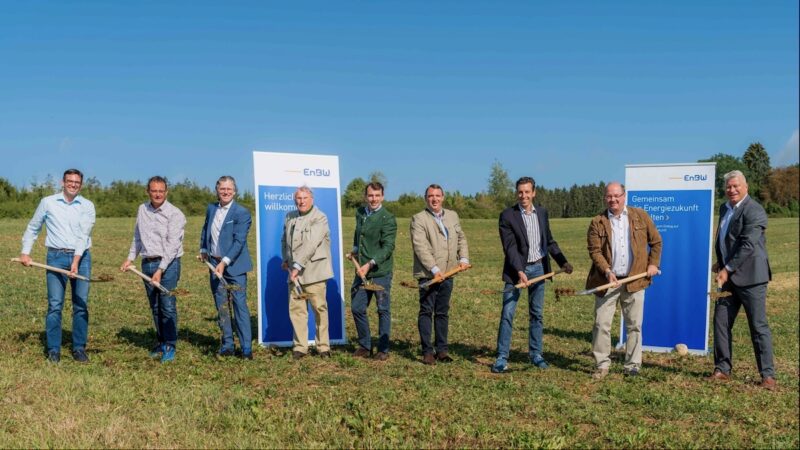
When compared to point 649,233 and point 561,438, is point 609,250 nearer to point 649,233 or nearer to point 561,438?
point 649,233

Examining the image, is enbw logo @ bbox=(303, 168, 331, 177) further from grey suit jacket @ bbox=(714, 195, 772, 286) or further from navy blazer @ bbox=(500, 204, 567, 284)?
Answer: grey suit jacket @ bbox=(714, 195, 772, 286)

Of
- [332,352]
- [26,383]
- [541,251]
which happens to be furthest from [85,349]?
[541,251]

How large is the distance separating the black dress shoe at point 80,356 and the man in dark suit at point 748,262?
7.81 m

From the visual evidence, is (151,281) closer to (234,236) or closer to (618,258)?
(234,236)

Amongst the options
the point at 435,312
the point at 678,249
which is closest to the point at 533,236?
the point at 435,312

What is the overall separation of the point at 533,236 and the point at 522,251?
25cm

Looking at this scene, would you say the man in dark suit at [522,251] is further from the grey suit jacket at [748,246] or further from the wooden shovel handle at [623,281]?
the grey suit jacket at [748,246]

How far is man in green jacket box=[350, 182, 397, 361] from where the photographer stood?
8984 mm

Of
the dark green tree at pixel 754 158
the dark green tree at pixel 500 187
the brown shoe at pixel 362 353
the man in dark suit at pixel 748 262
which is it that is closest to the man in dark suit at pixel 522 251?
the brown shoe at pixel 362 353

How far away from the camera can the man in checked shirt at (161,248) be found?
860 centimetres

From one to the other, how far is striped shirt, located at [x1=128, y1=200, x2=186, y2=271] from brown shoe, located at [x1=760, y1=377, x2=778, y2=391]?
734 cm

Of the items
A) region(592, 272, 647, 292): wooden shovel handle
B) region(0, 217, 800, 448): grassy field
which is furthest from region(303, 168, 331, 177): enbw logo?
region(592, 272, 647, 292): wooden shovel handle

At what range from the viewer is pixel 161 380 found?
754 centimetres

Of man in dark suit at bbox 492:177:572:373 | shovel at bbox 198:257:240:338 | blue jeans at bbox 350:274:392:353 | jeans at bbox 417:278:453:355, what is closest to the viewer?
man in dark suit at bbox 492:177:572:373
